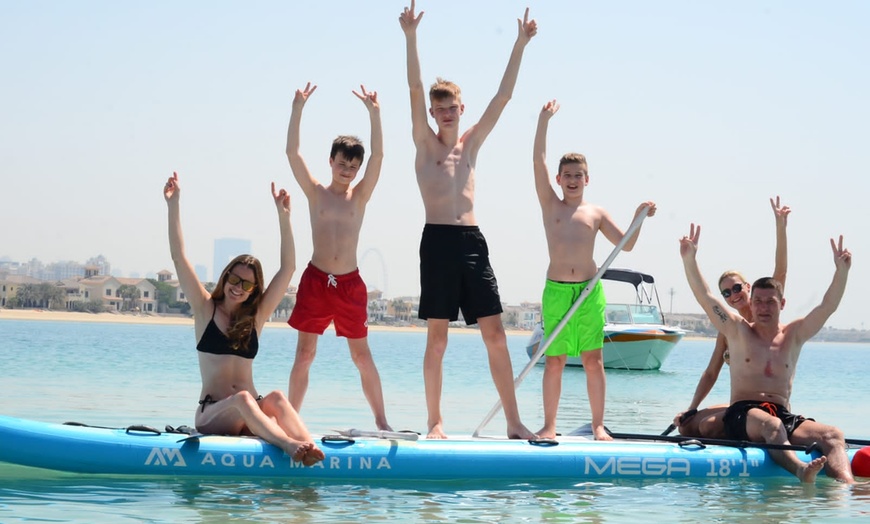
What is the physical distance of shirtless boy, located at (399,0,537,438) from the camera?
7.46 meters

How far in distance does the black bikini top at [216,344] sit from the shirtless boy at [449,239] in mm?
1292

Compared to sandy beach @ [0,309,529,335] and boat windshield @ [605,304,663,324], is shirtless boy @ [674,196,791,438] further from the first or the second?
sandy beach @ [0,309,529,335]

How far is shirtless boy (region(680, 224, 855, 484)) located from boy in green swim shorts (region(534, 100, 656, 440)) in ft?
2.52

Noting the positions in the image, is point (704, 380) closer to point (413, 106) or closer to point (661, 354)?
point (413, 106)

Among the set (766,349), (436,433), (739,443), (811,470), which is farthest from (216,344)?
(811,470)

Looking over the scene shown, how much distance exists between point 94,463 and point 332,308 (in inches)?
75.6

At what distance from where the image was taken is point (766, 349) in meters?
7.73

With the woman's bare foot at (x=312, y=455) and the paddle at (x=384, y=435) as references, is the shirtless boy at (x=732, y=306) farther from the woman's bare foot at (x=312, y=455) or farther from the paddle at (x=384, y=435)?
the woman's bare foot at (x=312, y=455)

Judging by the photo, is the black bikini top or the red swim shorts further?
the red swim shorts

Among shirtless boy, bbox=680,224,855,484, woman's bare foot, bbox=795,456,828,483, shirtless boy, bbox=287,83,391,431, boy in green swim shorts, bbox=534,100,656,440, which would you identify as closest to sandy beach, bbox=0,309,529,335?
shirtless boy, bbox=287,83,391,431

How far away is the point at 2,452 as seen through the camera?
649cm

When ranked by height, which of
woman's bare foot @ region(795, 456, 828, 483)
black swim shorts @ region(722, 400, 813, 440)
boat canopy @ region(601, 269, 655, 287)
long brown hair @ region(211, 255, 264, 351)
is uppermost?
boat canopy @ region(601, 269, 655, 287)

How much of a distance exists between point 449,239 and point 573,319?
1.25 metres

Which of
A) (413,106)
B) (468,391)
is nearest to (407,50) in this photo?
(413,106)
